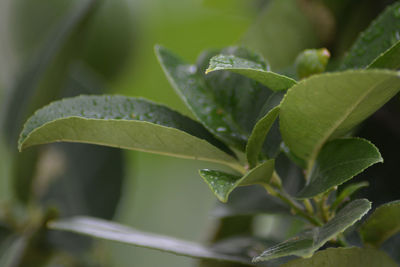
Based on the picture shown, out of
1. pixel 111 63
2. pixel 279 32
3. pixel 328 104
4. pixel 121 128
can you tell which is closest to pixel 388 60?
pixel 328 104

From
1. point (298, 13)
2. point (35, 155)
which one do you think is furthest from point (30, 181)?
point (298, 13)

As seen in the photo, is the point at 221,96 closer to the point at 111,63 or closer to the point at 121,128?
the point at 121,128

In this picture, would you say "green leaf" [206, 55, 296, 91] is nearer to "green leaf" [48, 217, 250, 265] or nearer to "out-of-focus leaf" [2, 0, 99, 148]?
"green leaf" [48, 217, 250, 265]

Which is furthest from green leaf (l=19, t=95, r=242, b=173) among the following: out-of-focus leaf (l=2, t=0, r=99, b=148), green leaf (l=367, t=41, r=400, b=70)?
out-of-focus leaf (l=2, t=0, r=99, b=148)

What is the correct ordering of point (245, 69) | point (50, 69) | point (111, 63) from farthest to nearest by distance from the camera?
point (111, 63), point (50, 69), point (245, 69)

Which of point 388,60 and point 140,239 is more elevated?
point 388,60

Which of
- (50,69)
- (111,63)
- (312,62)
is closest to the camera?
(312,62)

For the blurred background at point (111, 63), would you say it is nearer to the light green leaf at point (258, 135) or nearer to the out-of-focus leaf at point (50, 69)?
the out-of-focus leaf at point (50, 69)
